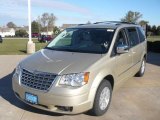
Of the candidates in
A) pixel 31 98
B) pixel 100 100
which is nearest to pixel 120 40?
pixel 100 100

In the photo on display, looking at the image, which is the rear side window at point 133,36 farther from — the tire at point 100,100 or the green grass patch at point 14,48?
the green grass patch at point 14,48

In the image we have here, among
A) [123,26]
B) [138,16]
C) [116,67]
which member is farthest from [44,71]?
[138,16]

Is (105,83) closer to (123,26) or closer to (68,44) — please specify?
(68,44)

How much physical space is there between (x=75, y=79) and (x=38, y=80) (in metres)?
0.68

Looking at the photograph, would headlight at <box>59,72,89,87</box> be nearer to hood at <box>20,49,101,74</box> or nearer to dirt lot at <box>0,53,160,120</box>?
hood at <box>20,49,101,74</box>

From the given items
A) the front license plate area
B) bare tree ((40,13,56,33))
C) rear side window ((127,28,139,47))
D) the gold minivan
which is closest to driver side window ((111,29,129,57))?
the gold minivan

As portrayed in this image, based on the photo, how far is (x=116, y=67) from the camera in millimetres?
5789

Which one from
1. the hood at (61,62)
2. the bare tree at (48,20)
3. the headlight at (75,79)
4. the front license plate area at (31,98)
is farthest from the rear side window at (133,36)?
the bare tree at (48,20)

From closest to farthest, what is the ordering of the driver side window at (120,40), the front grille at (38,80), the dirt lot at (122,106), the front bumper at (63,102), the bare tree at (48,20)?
the front bumper at (63,102) → the front grille at (38,80) → the dirt lot at (122,106) → the driver side window at (120,40) → the bare tree at (48,20)

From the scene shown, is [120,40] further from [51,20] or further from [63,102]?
[51,20]

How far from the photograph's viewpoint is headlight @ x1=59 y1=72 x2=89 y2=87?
184 inches

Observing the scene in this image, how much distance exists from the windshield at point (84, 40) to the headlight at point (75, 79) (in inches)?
40.5

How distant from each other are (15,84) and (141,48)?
13.9 feet

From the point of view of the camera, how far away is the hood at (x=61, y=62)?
15.9 ft
